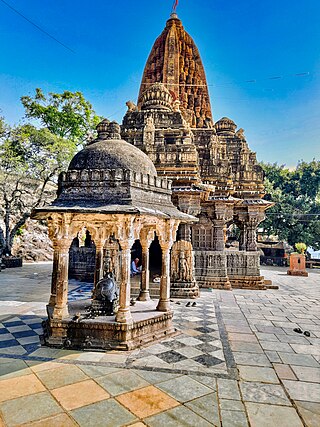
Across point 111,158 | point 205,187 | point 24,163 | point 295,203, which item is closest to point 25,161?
point 24,163

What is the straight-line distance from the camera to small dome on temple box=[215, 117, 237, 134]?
63.7 ft

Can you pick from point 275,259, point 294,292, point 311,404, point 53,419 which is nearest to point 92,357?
point 53,419

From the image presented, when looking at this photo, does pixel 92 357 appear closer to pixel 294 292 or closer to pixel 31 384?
pixel 31 384

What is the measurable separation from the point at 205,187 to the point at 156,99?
23.9 ft

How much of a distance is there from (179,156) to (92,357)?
929 centimetres

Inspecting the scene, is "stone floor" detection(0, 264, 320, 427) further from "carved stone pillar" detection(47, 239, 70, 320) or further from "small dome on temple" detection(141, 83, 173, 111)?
"small dome on temple" detection(141, 83, 173, 111)

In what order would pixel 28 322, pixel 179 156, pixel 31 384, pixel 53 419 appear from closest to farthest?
pixel 53 419
pixel 31 384
pixel 28 322
pixel 179 156

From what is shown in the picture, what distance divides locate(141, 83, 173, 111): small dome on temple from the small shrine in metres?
10.5

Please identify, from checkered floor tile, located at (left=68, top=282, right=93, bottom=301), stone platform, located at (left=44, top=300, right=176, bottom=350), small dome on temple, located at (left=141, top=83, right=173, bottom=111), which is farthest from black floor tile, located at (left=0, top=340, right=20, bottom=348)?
small dome on temple, located at (left=141, top=83, right=173, bottom=111)

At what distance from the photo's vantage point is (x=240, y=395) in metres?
3.82

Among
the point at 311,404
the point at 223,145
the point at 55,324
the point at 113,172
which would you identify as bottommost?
the point at 311,404

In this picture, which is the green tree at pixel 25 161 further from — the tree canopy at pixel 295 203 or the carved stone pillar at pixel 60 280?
the tree canopy at pixel 295 203

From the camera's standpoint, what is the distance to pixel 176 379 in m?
4.22

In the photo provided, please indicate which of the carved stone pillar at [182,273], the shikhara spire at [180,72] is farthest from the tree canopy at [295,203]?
the carved stone pillar at [182,273]
